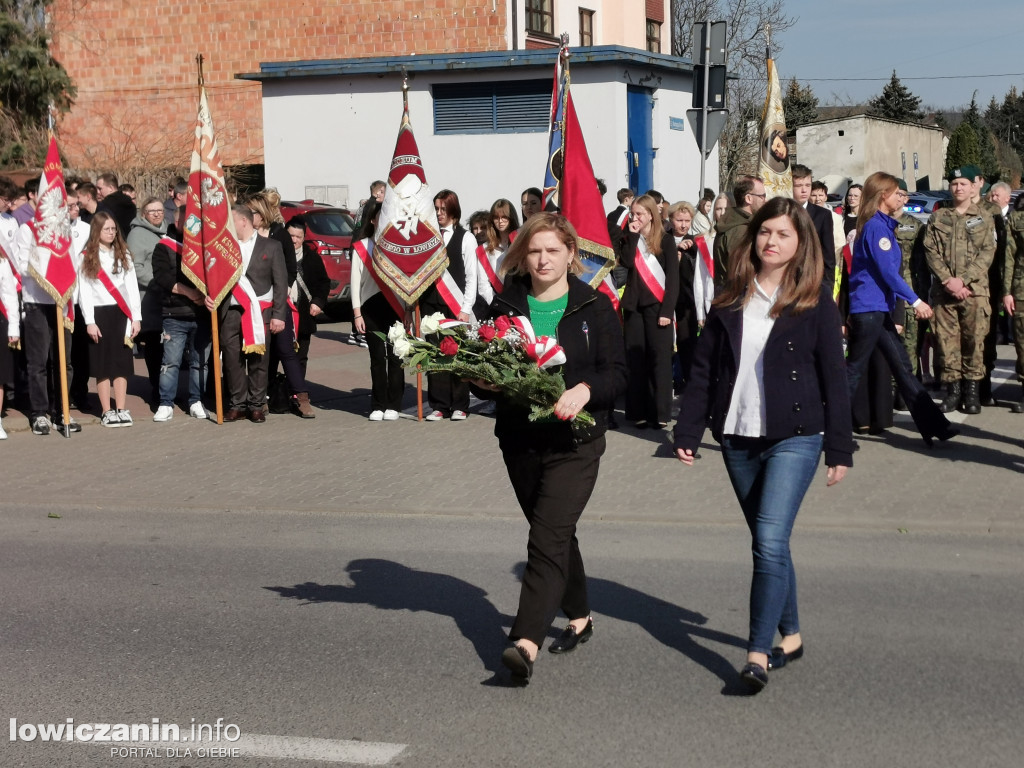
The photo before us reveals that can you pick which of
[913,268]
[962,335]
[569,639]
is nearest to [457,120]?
[913,268]

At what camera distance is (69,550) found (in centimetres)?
797

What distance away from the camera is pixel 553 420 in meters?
5.36

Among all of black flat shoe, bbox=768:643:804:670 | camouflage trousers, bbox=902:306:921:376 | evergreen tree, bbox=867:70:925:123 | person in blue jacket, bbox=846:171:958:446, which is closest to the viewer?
black flat shoe, bbox=768:643:804:670

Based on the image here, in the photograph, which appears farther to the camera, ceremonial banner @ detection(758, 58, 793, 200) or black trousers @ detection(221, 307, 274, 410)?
black trousers @ detection(221, 307, 274, 410)

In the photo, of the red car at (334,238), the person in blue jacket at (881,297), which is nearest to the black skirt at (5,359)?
the person in blue jacket at (881,297)

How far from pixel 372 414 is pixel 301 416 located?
77 centimetres

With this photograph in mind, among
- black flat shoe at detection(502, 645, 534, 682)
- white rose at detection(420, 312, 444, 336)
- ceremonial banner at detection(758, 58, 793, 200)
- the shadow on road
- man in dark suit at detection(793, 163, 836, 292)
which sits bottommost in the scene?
the shadow on road

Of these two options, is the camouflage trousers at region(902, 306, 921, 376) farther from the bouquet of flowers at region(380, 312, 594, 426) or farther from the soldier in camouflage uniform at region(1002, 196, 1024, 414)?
the bouquet of flowers at region(380, 312, 594, 426)

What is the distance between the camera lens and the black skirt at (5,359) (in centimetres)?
1145

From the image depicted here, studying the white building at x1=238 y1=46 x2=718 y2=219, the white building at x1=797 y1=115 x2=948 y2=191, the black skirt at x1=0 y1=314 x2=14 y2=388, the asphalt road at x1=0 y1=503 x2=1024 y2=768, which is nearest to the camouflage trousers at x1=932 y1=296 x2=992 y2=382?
the asphalt road at x1=0 y1=503 x2=1024 y2=768

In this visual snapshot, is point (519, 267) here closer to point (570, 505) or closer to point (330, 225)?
point (570, 505)

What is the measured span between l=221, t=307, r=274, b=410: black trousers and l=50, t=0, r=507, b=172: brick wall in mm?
22896

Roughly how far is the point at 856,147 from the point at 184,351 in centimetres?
5045

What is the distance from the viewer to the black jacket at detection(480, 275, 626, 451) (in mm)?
5410
